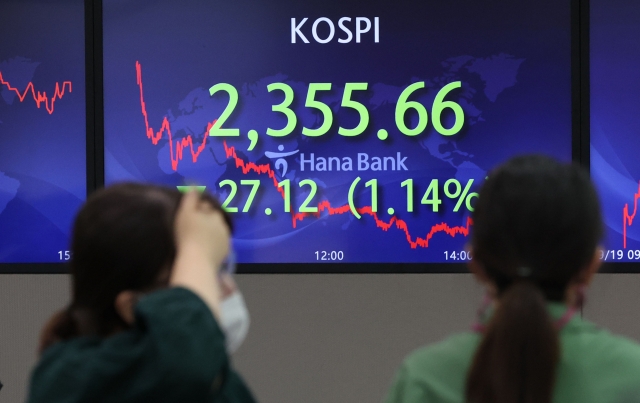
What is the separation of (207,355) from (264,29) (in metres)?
2.22

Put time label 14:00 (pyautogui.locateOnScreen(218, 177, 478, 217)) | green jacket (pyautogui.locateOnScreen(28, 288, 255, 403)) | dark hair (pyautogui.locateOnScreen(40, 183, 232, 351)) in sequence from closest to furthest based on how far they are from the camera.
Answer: green jacket (pyautogui.locateOnScreen(28, 288, 255, 403)) < dark hair (pyautogui.locateOnScreen(40, 183, 232, 351)) < time label 14:00 (pyautogui.locateOnScreen(218, 177, 478, 217))

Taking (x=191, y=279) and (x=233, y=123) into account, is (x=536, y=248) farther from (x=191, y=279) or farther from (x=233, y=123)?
(x=233, y=123)

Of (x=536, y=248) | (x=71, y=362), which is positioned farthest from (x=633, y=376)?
(x=71, y=362)

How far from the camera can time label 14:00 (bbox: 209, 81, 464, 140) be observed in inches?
115

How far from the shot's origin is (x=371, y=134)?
9.64ft

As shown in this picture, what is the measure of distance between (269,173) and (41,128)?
86 centimetres

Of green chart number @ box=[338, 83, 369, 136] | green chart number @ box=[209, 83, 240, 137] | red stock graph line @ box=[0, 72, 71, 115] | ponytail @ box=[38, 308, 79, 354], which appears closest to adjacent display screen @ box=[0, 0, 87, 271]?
red stock graph line @ box=[0, 72, 71, 115]

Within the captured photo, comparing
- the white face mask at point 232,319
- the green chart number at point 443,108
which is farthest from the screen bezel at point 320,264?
the white face mask at point 232,319

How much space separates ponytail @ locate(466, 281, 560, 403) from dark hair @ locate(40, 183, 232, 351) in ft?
1.21

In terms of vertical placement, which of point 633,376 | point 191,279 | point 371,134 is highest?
point 371,134

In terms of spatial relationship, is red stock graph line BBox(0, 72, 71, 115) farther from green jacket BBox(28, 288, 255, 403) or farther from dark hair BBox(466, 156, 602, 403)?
dark hair BBox(466, 156, 602, 403)

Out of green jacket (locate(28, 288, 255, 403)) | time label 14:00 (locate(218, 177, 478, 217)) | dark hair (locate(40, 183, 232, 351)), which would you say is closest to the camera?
green jacket (locate(28, 288, 255, 403))

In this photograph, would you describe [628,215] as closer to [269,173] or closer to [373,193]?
[373,193]

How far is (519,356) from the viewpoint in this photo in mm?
904
